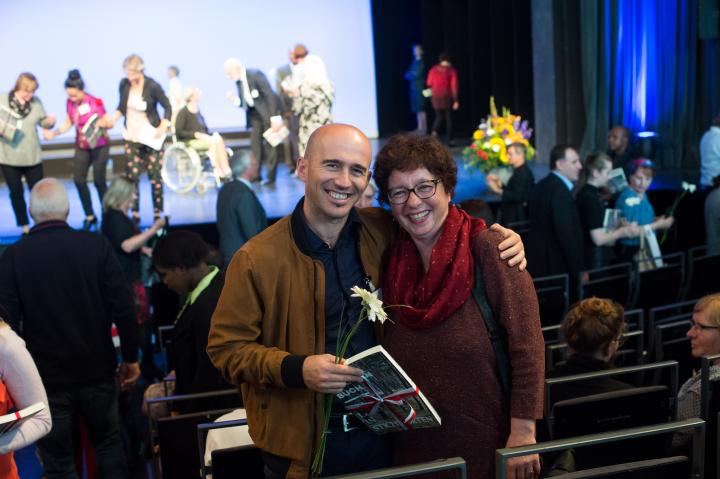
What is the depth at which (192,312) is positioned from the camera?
11.0ft

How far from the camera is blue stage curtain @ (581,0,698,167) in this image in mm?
10977

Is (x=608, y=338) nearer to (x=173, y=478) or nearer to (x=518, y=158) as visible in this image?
(x=173, y=478)

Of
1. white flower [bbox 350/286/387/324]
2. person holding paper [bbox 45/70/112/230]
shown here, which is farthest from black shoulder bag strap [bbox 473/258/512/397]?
person holding paper [bbox 45/70/112/230]

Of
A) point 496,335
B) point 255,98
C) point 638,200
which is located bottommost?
point 638,200

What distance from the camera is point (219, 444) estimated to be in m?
3.00

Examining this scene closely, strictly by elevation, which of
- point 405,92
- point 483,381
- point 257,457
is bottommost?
point 257,457

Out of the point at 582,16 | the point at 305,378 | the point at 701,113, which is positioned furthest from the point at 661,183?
the point at 305,378

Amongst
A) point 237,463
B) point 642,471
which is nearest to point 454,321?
point 642,471

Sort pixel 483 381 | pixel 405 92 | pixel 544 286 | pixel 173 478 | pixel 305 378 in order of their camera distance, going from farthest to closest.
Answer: pixel 405 92 → pixel 544 286 → pixel 173 478 → pixel 483 381 → pixel 305 378

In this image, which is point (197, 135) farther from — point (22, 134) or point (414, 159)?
point (414, 159)

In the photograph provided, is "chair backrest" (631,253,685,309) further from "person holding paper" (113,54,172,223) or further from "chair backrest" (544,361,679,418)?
"person holding paper" (113,54,172,223)

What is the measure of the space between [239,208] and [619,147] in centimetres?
367

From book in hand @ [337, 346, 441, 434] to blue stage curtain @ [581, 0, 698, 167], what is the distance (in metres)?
9.77

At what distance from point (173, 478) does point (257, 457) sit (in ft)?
2.37
